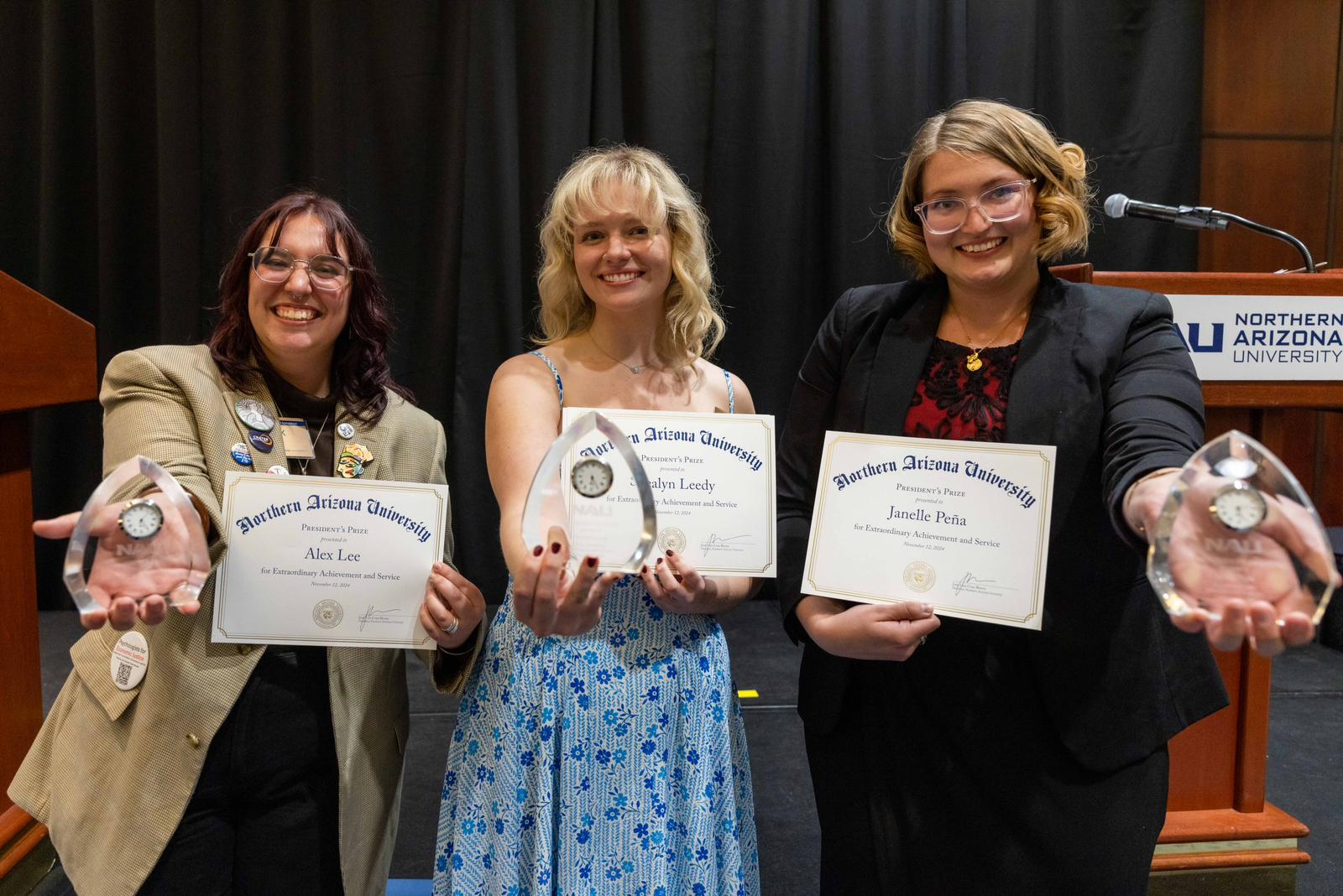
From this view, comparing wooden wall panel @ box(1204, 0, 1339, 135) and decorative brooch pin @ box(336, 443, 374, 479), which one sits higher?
wooden wall panel @ box(1204, 0, 1339, 135)

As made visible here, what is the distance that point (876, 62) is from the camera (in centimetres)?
394

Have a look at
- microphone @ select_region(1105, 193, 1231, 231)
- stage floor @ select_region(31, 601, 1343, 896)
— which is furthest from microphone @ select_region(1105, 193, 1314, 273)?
stage floor @ select_region(31, 601, 1343, 896)

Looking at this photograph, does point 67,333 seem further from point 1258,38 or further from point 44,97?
point 1258,38

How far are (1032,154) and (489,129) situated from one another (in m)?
3.00

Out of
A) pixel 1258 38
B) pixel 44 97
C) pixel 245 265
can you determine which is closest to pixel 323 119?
pixel 44 97

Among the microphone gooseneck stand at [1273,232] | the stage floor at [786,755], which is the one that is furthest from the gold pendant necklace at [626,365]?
the stage floor at [786,755]

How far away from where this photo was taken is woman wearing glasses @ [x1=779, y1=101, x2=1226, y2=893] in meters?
1.18

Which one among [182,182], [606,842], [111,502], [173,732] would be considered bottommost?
[606,842]

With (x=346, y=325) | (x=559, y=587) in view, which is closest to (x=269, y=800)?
(x=559, y=587)

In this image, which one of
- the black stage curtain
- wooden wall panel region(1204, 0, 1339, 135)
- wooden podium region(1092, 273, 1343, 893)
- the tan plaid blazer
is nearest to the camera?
the tan plaid blazer

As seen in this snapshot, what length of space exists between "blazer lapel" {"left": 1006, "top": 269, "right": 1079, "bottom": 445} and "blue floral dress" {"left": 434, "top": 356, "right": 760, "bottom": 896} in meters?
0.57

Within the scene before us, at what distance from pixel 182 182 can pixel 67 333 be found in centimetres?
202
